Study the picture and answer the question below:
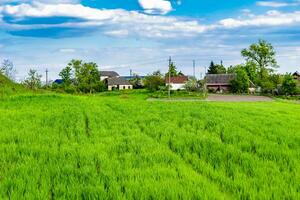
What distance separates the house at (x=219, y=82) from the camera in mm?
105500

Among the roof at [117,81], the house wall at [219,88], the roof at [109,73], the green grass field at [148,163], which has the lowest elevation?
the house wall at [219,88]

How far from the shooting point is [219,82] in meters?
108

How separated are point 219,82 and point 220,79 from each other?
3.00 ft

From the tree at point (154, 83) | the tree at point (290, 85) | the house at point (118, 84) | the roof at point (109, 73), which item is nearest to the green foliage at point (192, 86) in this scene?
the tree at point (154, 83)

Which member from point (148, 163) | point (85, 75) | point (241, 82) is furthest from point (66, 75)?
point (148, 163)

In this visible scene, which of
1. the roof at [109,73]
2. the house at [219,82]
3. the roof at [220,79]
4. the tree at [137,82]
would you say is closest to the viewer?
the house at [219,82]

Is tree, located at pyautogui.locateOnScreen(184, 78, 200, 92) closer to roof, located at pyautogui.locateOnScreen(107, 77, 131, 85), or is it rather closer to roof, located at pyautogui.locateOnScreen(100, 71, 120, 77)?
roof, located at pyautogui.locateOnScreen(107, 77, 131, 85)

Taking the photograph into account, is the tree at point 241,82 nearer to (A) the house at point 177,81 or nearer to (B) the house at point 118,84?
(A) the house at point 177,81

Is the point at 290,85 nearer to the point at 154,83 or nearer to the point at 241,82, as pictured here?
the point at 241,82

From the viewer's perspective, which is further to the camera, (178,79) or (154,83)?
(178,79)

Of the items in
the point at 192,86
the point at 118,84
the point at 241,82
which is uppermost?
the point at 241,82

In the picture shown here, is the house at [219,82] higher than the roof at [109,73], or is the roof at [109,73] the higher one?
the roof at [109,73]

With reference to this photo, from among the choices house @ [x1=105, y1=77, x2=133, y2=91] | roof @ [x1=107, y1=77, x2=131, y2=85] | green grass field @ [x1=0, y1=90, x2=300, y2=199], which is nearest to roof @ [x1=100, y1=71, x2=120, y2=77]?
house @ [x1=105, y1=77, x2=133, y2=91]

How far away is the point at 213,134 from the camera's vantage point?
1171 centimetres
